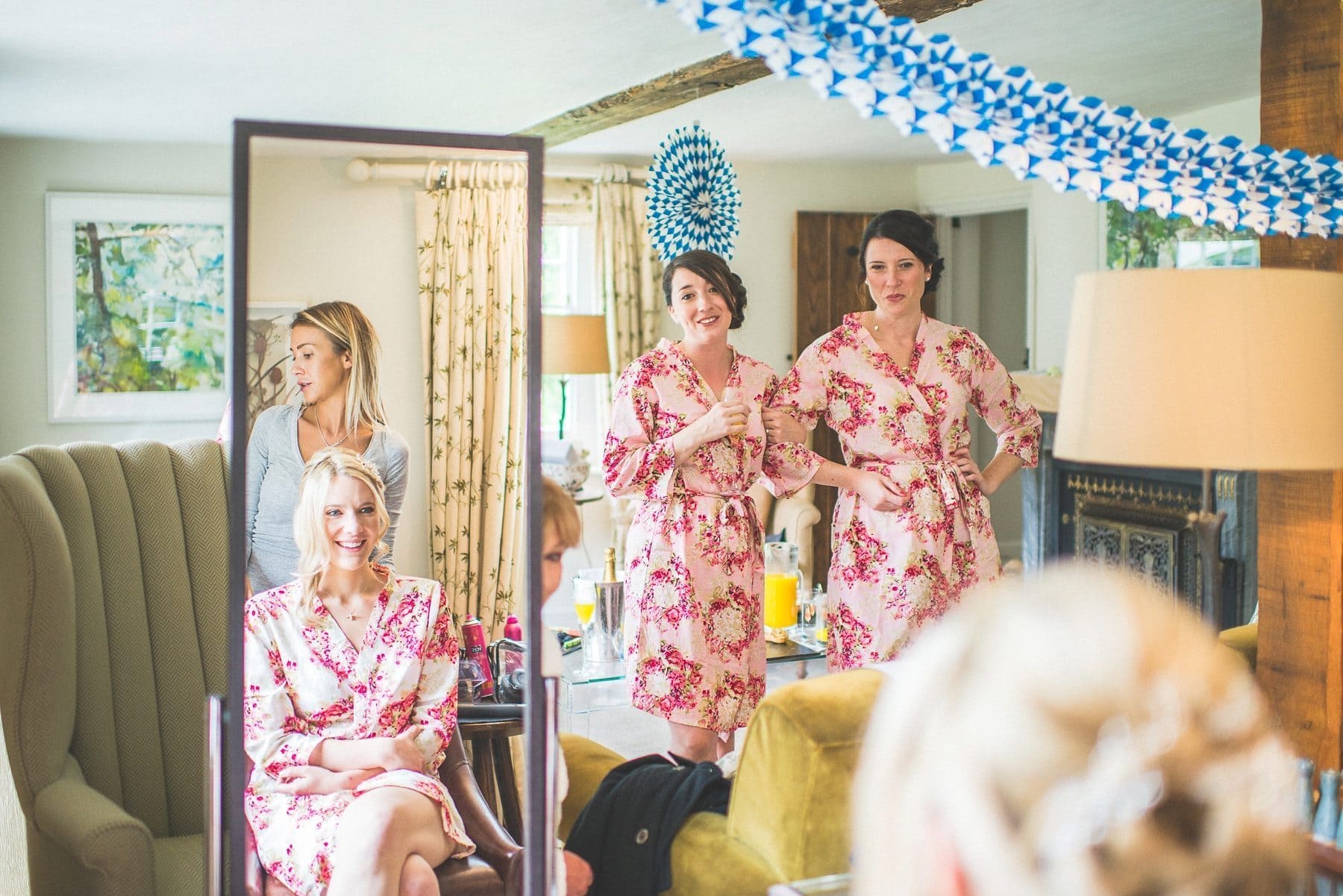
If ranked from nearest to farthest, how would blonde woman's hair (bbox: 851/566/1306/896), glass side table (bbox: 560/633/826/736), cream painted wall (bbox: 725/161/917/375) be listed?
1. blonde woman's hair (bbox: 851/566/1306/896)
2. glass side table (bbox: 560/633/826/736)
3. cream painted wall (bbox: 725/161/917/375)

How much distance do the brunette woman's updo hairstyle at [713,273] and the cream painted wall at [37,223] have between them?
330cm

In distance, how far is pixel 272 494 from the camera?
152cm

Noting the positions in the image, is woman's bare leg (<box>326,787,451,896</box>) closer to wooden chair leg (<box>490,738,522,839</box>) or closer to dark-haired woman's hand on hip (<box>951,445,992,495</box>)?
wooden chair leg (<box>490,738,522,839</box>)

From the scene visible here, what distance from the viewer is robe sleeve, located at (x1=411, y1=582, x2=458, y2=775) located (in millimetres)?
1642

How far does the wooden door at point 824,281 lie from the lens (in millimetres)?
6246

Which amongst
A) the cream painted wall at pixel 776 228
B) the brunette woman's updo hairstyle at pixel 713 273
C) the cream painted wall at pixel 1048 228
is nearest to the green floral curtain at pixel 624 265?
the cream painted wall at pixel 776 228

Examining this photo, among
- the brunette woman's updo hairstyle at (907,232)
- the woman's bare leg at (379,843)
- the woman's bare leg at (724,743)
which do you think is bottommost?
the woman's bare leg at (724,743)

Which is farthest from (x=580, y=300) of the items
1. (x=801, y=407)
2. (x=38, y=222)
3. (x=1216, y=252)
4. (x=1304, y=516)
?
(x=1304, y=516)

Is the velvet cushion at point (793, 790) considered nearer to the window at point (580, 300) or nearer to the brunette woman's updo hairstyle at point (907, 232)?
the brunette woman's updo hairstyle at point (907, 232)

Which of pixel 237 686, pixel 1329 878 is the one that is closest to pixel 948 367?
pixel 1329 878

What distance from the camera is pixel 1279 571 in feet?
7.46

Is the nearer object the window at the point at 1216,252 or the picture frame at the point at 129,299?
the window at the point at 1216,252

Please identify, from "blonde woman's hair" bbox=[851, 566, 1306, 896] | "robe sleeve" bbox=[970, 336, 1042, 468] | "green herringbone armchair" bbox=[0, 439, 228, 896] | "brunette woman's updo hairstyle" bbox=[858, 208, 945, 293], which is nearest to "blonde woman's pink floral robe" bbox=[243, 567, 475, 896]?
"green herringbone armchair" bbox=[0, 439, 228, 896]

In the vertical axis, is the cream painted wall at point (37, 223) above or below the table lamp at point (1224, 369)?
above
